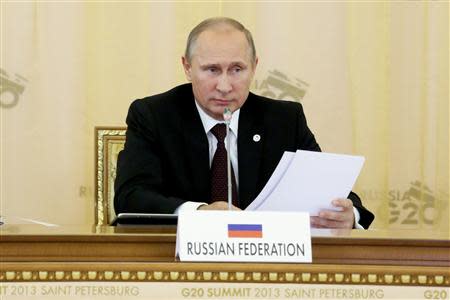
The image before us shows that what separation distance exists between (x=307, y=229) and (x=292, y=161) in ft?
2.29

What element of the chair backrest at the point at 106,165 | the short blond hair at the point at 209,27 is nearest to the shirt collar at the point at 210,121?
the short blond hair at the point at 209,27

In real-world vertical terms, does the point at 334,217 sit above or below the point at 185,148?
below

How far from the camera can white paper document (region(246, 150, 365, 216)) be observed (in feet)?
8.08

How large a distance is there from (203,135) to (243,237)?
1.54m

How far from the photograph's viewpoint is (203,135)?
10.7ft

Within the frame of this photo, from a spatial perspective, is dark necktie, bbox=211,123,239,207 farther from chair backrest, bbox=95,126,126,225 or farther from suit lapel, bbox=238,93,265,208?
chair backrest, bbox=95,126,126,225

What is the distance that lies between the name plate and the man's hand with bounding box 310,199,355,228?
2.59ft

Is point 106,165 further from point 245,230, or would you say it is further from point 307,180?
point 245,230

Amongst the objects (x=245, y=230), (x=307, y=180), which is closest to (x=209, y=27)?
(x=307, y=180)

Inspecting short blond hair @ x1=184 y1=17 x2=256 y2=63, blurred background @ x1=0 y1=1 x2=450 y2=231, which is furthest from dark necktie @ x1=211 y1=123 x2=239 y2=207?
blurred background @ x1=0 y1=1 x2=450 y2=231

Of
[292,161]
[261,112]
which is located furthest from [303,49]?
[292,161]

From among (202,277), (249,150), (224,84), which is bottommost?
(202,277)

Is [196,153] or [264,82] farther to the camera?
[264,82]

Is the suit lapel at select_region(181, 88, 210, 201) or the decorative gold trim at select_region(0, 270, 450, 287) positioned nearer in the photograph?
the decorative gold trim at select_region(0, 270, 450, 287)
